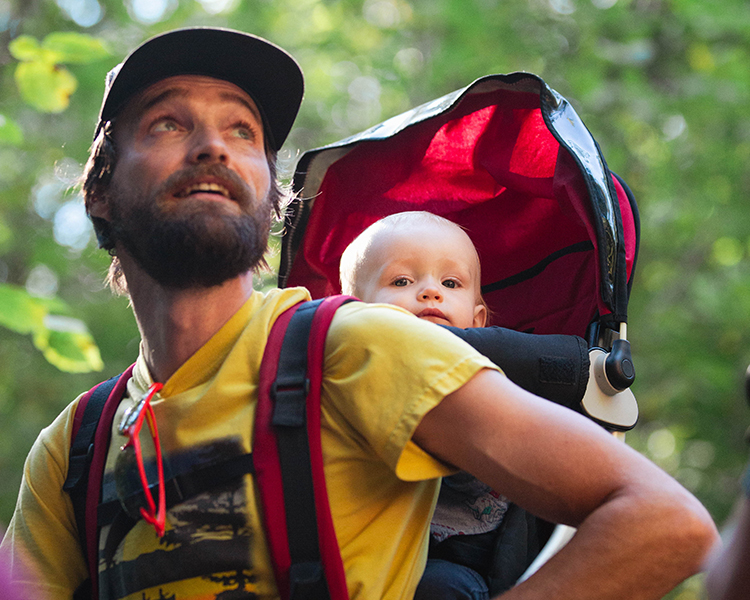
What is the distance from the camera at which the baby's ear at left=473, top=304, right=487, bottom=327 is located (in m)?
2.72

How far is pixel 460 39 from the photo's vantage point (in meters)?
8.49

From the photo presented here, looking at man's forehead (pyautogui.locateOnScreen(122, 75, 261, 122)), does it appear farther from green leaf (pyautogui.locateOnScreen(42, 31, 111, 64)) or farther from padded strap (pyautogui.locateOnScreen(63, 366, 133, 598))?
green leaf (pyautogui.locateOnScreen(42, 31, 111, 64))

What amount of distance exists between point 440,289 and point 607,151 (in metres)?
6.36

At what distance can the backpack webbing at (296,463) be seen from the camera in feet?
5.69

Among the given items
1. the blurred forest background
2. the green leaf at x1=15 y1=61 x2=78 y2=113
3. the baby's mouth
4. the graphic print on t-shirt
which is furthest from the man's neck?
the blurred forest background

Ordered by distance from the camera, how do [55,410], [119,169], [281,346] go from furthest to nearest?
[55,410] < [119,169] < [281,346]

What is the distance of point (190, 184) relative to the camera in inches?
89.0

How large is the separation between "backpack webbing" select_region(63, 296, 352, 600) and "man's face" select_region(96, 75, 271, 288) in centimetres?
37

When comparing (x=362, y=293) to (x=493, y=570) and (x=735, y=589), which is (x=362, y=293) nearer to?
(x=493, y=570)

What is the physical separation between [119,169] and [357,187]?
2.76ft

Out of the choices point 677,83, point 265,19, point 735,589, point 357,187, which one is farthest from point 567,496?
point 265,19

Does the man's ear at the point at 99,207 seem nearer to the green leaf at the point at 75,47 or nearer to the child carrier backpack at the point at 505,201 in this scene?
the child carrier backpack at the point at 505,201

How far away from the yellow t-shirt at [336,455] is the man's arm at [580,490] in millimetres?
92

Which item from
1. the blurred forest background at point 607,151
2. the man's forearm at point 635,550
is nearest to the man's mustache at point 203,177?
the man's forearm at point 635,550
